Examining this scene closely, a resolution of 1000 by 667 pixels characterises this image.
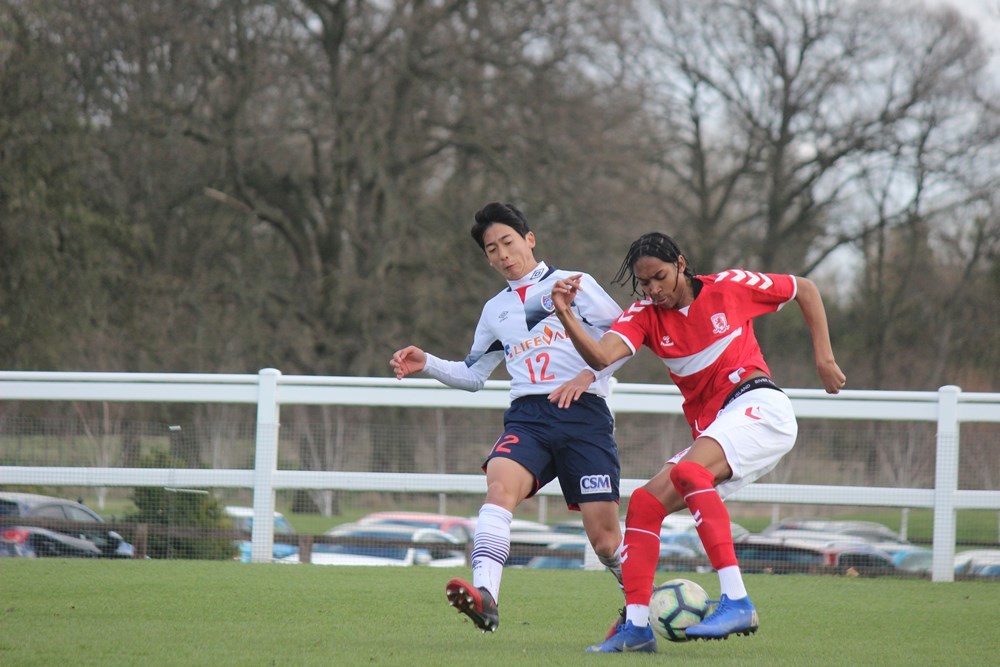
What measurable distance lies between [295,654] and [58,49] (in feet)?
53.1

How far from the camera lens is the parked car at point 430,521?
1093cm

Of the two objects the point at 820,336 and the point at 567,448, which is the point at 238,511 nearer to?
the point at 567,448

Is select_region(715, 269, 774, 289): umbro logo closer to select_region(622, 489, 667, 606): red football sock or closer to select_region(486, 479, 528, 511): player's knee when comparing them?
select_region(622, 489, 667, 606): red football sock

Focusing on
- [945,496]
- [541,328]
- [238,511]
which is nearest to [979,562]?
[945,496]

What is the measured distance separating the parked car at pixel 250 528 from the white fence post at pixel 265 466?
0.48ft

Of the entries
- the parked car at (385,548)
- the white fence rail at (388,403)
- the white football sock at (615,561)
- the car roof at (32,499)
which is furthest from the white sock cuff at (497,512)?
the car roof at (32,499)

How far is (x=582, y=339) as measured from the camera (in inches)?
201

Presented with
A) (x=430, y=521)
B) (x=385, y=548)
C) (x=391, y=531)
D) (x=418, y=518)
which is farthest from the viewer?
(x=430, y=521)

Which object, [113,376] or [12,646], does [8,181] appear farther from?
[12,646]

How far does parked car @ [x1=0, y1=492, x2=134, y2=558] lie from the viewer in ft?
30.2

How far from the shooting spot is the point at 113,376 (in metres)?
9.44

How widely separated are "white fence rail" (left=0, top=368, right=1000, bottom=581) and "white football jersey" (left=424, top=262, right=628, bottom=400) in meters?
3.19

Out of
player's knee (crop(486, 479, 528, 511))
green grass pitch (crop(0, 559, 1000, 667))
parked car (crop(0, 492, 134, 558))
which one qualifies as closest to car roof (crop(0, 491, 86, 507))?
parked car (crop(0, 492, 134, 558))

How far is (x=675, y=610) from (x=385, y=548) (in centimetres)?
564
